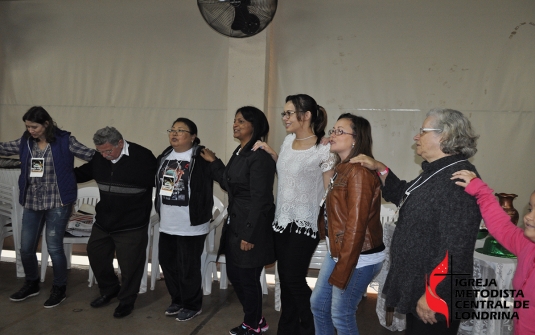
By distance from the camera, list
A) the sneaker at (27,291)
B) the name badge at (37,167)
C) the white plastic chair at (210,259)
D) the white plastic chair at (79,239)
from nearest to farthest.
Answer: the name badge at (37,167) → the sneaker at (27,291) → the white plastic chair at (210,259) → the white plastic chair at (79,239)

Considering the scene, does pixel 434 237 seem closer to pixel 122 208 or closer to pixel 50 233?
pixel 122 208

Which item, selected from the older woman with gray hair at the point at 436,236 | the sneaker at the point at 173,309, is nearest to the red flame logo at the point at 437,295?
the older woman with gray hair at the point at 436,236

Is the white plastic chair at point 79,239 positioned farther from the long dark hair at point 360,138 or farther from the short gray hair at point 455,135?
the short gray hair at point 455,135

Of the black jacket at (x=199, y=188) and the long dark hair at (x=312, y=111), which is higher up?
the long dark hair at (x=312, y=111)

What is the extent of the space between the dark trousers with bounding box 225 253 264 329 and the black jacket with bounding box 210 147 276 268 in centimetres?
8

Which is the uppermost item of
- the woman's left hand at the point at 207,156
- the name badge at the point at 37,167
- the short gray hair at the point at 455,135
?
the short gray hair at the point at 455,135

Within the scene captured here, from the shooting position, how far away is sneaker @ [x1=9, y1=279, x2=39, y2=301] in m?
3.83

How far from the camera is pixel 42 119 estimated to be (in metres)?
3.63

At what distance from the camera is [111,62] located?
215 inches

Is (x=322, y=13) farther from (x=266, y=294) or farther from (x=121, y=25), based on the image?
(x=266, y=294)

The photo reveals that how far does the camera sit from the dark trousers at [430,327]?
1.85 m

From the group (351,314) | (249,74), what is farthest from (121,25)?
(351,314)

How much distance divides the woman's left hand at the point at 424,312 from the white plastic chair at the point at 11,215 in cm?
390

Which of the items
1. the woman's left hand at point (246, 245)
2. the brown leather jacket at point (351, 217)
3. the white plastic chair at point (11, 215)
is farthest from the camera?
the white plastic chair at point (11, 215)
